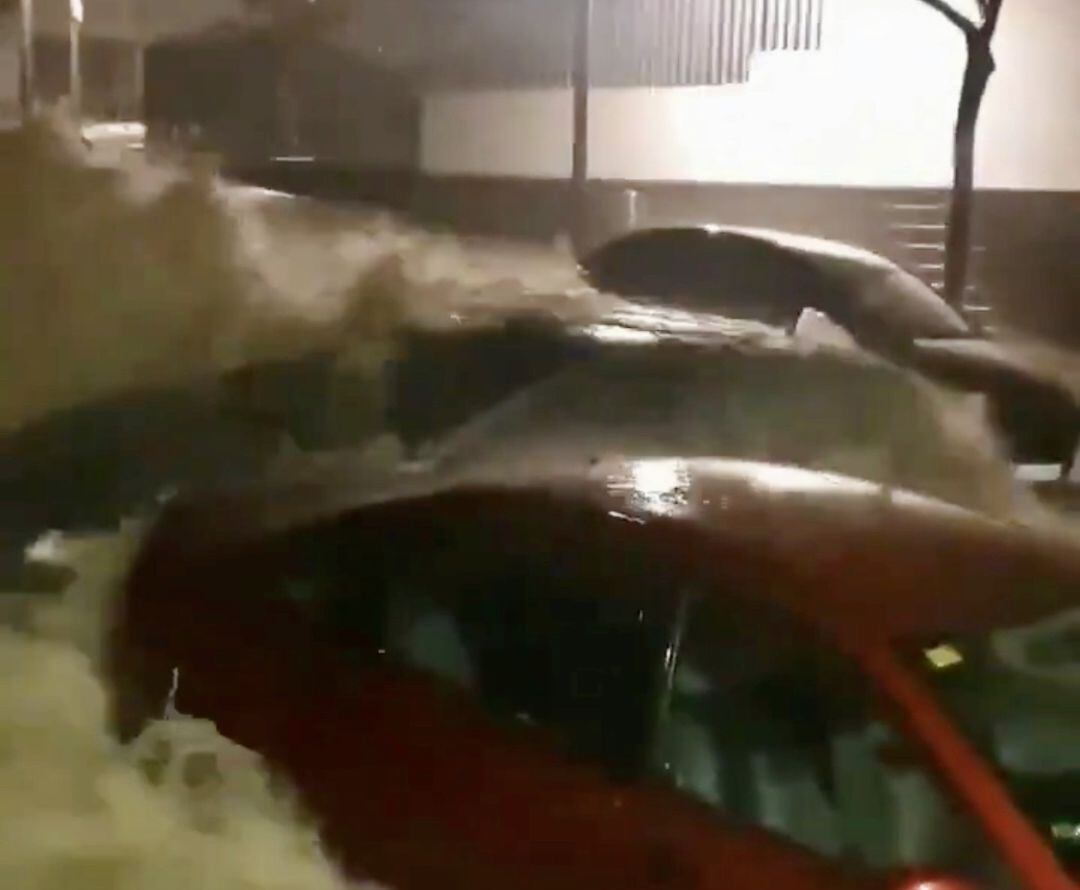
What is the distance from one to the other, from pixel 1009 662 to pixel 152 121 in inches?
31.5

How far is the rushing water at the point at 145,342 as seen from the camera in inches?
41.9

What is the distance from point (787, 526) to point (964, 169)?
351 mm

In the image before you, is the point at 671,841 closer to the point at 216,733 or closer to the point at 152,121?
the point at 216,733

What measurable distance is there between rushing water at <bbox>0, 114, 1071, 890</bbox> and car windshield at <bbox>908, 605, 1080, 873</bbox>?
18.0 inches

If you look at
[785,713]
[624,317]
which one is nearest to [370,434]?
[624,317]

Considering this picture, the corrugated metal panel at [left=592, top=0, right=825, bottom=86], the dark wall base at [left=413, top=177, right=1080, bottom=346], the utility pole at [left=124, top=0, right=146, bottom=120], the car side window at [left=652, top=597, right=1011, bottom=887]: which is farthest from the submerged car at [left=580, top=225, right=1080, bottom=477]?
the utility pole at [left=124, top=0, right=146, bottom=120]

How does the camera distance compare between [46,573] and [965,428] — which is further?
[965,428]

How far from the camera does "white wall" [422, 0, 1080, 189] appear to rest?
3.82 feet

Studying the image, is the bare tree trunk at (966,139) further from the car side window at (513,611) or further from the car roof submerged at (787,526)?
the car side window at (513,611)

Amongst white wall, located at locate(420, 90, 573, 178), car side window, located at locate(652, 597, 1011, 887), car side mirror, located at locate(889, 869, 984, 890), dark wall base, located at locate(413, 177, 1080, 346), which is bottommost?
car side mirror, located at locate(889, 869, 984, 890)

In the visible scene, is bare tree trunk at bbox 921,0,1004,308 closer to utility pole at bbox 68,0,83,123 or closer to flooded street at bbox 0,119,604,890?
flooded street at bbox 0,119,604,890

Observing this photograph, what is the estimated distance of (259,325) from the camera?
1.13 metres

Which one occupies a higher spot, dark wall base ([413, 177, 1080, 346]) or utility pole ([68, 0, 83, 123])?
utility pole ([68, 0, 83, 123])

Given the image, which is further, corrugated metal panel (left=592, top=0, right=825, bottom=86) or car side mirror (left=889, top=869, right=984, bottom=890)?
corrugated metal panel (left=592, top=0, right=825, bottom=86)
